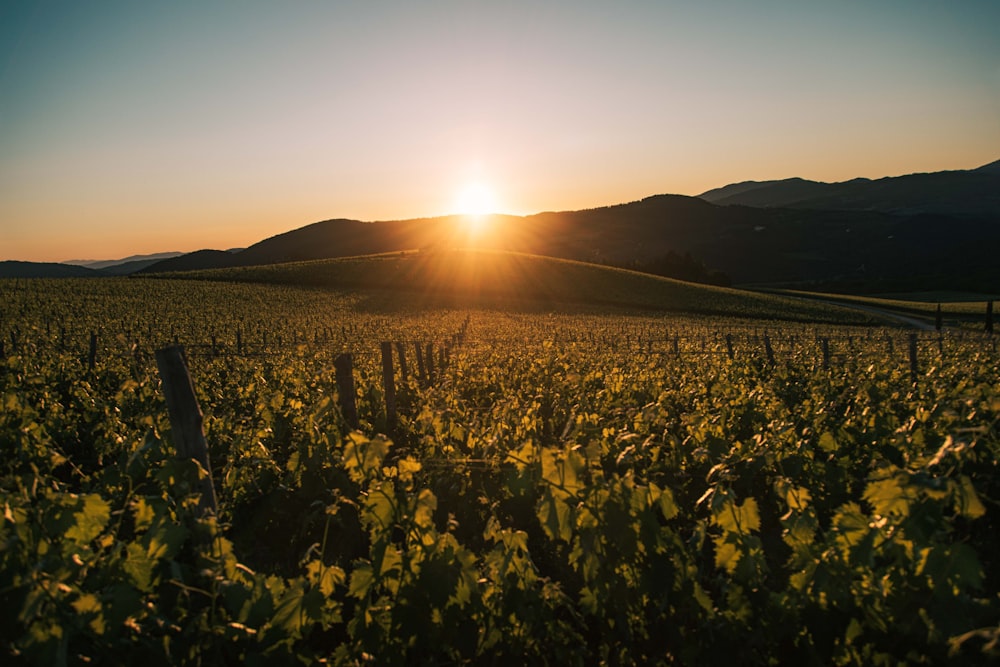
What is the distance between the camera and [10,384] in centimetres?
1004

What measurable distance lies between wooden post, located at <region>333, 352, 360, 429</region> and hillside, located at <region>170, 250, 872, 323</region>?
4385 cm

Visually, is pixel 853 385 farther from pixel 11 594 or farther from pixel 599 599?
pixel 11 594

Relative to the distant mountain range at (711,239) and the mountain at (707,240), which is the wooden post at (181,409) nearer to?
the mountain at (707,240)

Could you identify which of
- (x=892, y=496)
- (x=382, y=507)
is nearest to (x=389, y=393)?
(x=382, y=507)

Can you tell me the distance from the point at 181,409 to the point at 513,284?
56203 mm

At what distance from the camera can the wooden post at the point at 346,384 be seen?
7469mm

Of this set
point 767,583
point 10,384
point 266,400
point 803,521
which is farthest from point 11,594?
point 10,384

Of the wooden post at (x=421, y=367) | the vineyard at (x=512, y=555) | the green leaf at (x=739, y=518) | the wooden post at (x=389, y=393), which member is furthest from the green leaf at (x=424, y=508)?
the wooden post at (x=421, y=367)

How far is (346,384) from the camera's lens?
7.54 meters

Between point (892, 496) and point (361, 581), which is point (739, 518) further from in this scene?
point (361, 581)

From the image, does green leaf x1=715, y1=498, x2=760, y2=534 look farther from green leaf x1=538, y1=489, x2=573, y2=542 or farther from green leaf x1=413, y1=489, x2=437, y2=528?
green leaf x1=413, y1=489, x2=437, y2=528

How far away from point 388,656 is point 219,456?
490 centimetres

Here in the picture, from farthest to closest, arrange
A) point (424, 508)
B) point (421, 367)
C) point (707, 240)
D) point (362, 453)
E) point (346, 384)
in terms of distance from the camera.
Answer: point (707, 240), point (421, 367), point (346, 384), point (362, 453), point (424, 508)

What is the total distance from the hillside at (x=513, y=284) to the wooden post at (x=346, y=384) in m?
43.8
